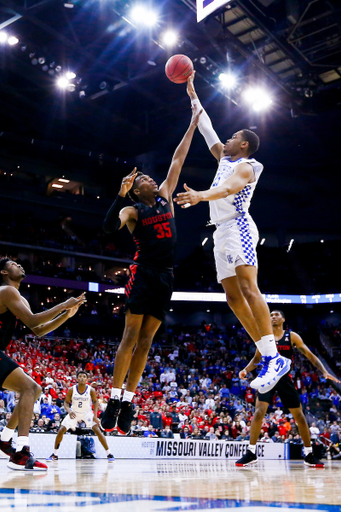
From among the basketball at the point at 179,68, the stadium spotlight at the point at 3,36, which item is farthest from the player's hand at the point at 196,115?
the stadium spotlight at the point at 3,36

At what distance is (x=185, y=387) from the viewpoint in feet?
78.3

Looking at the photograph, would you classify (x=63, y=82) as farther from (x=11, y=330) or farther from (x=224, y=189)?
(x=224, y=189)

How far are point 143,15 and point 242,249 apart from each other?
14.1 metres

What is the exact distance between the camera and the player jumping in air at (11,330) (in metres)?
5.80

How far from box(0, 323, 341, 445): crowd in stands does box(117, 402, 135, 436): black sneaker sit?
7290 millimetres

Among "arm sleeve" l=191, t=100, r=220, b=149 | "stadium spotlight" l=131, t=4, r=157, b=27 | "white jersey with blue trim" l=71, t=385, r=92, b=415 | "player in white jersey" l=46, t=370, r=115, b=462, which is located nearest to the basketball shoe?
"player in white jersey" l=46, t=370, r=115, b=462

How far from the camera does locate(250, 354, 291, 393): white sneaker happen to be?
480cm

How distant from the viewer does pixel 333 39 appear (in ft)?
59.4

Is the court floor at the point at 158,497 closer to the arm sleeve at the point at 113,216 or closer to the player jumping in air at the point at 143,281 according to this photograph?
the player jumping in air at the point at 143,281

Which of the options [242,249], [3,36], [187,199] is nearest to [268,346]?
[242,249]

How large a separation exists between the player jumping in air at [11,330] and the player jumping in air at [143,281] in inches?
30.2

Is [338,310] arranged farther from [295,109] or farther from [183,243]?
[295,109]

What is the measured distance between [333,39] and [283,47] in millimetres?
1789

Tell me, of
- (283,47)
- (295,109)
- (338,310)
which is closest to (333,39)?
(283,47)
